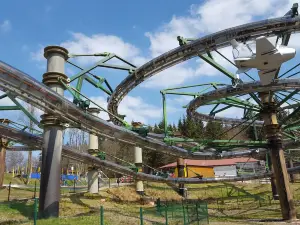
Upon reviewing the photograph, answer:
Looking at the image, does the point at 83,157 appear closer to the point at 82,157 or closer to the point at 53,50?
the point at 82,157

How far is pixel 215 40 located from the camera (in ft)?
47.8

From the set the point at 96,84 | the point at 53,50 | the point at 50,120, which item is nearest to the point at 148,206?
the point at 96,84

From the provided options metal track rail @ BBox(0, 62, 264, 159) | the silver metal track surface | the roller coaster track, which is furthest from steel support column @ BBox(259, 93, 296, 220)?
the roller coaster track

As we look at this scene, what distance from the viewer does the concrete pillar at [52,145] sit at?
1508 cm

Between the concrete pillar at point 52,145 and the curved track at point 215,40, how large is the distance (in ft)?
14.2

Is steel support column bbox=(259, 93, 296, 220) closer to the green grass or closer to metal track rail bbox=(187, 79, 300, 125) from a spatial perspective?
metal track rail bbox=(187, 79, 300, 125)

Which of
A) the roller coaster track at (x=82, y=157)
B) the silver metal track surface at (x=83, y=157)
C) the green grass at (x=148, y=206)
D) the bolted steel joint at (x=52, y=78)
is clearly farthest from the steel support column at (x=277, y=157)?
the bolted steel joint at (x=52, y=78)

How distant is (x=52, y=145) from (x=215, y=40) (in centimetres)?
966

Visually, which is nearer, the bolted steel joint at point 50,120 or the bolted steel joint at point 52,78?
the bolted steel joint at point 52,78

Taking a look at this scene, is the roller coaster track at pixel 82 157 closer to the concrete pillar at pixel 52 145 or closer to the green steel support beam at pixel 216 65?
the concrete pillar at pixel 52 145

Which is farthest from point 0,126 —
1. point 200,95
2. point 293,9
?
point 293,9

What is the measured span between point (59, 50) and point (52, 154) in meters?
5.46

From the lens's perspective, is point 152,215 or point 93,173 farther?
point 93,173

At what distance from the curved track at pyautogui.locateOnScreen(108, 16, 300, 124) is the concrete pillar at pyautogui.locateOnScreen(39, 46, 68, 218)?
4.34 m
